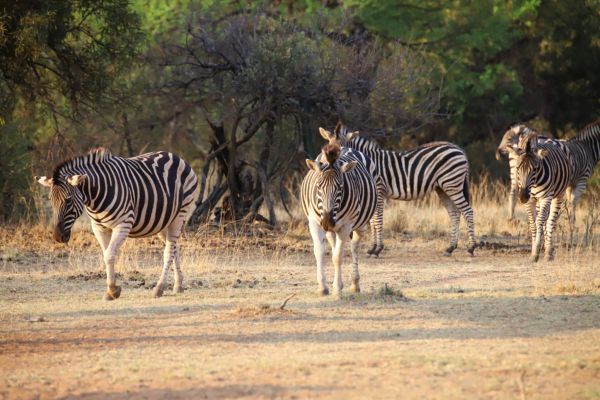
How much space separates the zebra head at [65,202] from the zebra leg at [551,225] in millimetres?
7783

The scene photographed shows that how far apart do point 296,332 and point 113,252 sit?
2.81 meters

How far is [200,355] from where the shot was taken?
27.2 ft

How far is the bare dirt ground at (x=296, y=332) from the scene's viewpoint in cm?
716

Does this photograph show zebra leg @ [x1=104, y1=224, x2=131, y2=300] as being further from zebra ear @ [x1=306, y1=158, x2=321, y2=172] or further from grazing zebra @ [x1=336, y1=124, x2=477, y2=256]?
grazing zebra @ [x1=336, y1=124, x2=477, y2=256]

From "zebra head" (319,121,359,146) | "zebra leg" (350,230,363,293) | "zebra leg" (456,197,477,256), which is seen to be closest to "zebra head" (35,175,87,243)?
"zebra leg" (350,230,363,293)

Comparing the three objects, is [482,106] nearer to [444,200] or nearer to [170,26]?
[170,26]

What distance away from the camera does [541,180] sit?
51.6 ft

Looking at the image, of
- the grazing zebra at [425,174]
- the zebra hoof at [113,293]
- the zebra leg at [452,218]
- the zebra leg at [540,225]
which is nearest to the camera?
the zebra hoof at [113,293]

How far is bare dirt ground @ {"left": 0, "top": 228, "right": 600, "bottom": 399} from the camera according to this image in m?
7.16

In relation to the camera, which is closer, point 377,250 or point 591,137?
point 377,250

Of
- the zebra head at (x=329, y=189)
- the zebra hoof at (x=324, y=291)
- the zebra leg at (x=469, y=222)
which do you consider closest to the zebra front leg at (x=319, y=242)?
the zebra hoof at (x=324, y=291)

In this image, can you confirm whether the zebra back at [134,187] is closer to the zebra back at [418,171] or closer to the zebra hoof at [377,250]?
the zebra hoof at [377,250]

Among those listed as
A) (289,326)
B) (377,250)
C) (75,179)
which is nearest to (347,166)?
(289,326)

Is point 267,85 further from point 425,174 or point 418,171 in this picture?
point 425,174
